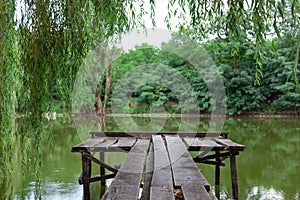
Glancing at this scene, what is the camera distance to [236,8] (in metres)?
2.21

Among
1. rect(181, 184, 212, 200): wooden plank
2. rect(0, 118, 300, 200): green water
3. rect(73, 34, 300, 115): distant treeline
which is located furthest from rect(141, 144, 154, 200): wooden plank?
rect(73, 34, 300, 115): distant treeline

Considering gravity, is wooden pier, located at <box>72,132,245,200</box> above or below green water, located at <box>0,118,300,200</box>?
above

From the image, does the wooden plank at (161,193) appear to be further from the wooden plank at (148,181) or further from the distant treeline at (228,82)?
the distant treeline at (228,82)

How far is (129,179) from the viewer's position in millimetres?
2287

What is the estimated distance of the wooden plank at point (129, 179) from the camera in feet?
6.29

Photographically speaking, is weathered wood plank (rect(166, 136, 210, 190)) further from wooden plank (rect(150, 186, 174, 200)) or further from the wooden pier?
wooden plank (rect(150, 186, 174, 200))

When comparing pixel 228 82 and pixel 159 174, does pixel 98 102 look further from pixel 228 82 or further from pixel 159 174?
pixel 159 174

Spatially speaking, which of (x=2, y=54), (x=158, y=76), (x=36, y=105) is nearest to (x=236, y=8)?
(x=36, y=105)

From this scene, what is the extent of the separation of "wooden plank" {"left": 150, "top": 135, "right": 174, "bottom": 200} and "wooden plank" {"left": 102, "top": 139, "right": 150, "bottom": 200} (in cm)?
9

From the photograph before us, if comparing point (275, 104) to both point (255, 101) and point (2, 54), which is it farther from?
point (2, 54)

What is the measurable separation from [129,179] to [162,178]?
203 mm

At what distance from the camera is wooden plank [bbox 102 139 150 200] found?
1.92 metres

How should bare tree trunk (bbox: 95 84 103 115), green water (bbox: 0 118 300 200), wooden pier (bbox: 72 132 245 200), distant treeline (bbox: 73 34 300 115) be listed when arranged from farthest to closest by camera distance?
bare tree trunk (bbox: 95 84 103 115)
distant treeline (bbox: 73 34 300 115)
green water (bbox: 0 118 300 200)
wooden pier (bbox: 72 132 245 200)

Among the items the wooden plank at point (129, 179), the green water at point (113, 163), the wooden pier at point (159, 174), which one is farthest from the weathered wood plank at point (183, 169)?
the green water at point (113, 163)
